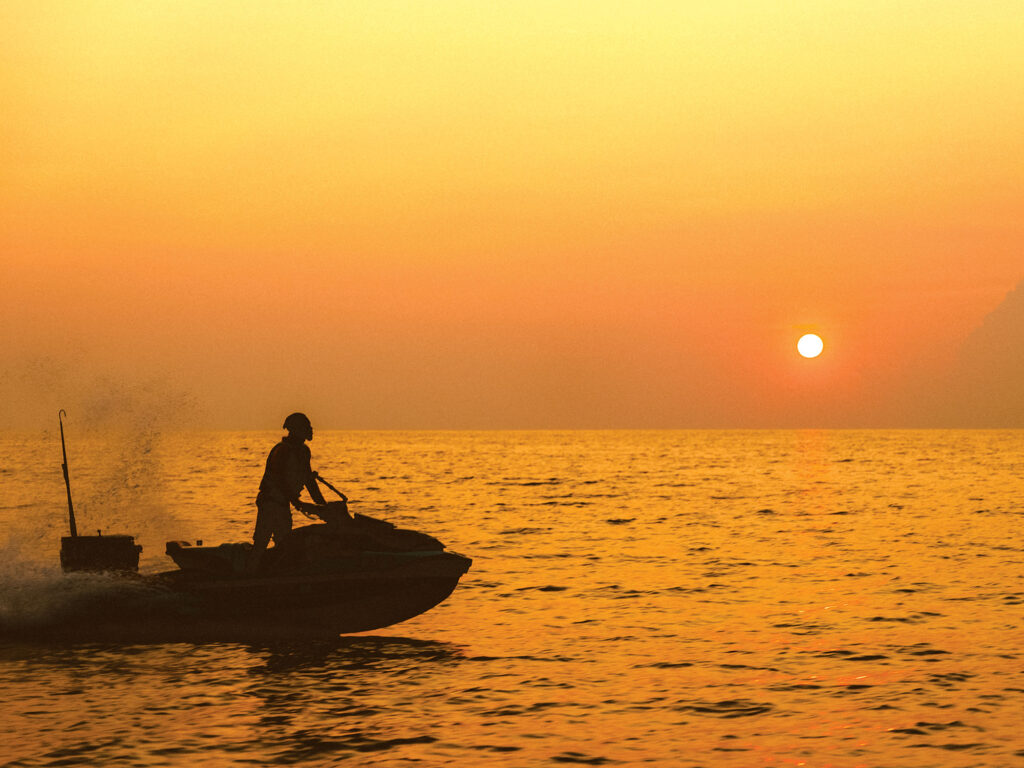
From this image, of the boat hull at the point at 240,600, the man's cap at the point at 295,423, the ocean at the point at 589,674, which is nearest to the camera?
the ocean at the point at 589,674

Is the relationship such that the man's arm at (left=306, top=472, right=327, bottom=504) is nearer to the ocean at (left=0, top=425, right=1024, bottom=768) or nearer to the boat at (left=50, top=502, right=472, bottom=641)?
the boat at (left=50, top=502, right=472, bottom=641)

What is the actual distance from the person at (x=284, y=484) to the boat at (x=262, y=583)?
0.60 feet

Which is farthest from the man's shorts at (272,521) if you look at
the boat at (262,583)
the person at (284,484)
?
the boat at (262,583)

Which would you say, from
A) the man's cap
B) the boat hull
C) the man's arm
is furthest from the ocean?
the man's cap

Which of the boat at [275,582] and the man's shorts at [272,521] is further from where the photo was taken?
the boat at [275,582]

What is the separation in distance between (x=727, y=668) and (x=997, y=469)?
103m

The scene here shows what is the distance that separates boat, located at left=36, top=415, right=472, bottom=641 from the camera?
53.0ft

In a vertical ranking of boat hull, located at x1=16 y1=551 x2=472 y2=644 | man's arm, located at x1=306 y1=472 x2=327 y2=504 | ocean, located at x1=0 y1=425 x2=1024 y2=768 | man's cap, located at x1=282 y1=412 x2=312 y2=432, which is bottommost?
ocean, located at x1=0 y1=425 x2=1024 y2=768

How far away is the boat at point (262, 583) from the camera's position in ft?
53.0

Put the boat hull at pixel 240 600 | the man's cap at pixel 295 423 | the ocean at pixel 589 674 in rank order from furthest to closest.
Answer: the boat hull at pixel 240 600, the man's cap at pixel 295 423, the ocean at pixel 589 674

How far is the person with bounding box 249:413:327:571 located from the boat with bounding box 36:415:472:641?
A: 183 millimetres

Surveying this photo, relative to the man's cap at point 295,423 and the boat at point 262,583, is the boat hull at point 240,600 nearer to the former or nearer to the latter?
the boat at point 262,583

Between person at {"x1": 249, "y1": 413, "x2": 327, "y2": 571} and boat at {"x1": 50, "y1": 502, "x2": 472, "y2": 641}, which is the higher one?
person at {"x1": 249, "y1": 413, "x2": 327, "y2": 571}

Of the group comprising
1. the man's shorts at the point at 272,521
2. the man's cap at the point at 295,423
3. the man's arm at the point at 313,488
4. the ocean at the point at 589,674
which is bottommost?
the ocean at the point at 589,674
